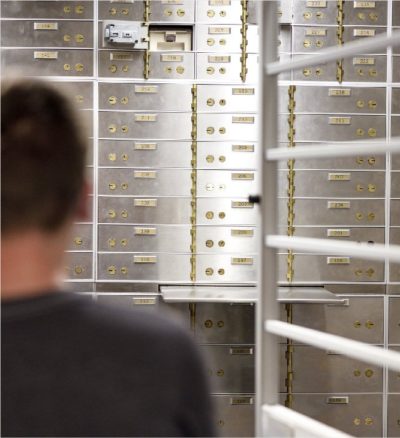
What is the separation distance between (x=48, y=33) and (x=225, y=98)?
3.38 ft

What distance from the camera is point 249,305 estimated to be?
15.0ft

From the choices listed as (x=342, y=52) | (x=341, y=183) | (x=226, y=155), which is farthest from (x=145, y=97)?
(x=342, y=52)

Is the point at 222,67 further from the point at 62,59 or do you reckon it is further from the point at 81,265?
the point at 81,265

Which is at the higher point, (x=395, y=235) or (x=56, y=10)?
(x=56, y=10)

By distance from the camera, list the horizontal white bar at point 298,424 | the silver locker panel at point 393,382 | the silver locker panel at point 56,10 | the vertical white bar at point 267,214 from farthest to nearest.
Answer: the silver locker panel at point 393,382, the silver locker panel at point 56,10, the vertical white bar at point 267,214, the horizontal white bar at point 298,424

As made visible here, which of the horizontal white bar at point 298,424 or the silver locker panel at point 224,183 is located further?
the silver locker panel at point 224,183

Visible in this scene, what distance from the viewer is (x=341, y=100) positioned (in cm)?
465

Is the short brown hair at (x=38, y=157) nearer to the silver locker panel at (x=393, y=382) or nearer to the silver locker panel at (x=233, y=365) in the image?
the silver locker panel at (x=233, y=365)

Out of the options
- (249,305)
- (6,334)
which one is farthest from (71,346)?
(249,305)

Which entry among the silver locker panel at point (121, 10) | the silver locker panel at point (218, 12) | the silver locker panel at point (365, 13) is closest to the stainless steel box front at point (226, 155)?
the silver locker panel at point (218, 12)

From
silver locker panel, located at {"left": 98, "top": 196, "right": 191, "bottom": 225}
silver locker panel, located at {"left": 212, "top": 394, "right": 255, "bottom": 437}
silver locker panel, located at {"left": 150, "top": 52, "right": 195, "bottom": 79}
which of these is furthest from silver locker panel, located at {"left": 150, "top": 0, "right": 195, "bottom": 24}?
silver locker panel, located at {"left": 212, "top": 394, "right": 255, "bottom": 437}

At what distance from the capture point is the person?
74 cm

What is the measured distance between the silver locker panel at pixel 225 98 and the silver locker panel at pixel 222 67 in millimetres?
50

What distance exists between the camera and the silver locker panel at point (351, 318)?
4.65 m
